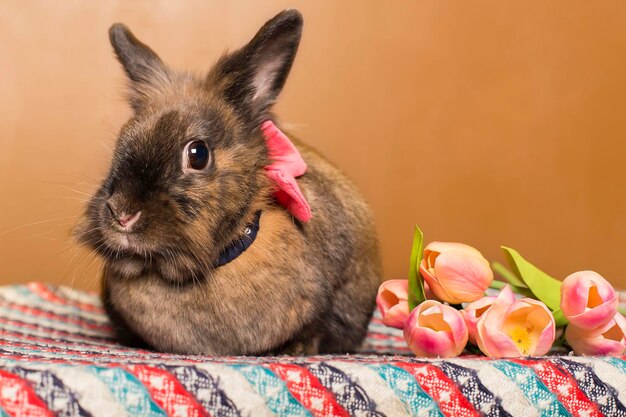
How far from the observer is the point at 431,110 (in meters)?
1.95

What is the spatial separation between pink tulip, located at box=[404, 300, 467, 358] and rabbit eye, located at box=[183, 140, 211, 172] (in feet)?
Answer: 1.18

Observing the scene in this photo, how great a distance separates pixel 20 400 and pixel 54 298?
0.85 meters

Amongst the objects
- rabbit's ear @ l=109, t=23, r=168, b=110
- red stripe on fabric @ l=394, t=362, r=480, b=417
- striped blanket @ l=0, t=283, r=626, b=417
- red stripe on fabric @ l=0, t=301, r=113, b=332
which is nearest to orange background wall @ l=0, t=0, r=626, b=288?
red stripe on fabric @ l=0, t=301, r=113, b=332

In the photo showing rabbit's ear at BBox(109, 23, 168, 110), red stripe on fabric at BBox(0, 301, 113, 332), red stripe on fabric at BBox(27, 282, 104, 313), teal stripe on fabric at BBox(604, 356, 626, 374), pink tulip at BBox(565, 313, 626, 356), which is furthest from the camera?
red stripe on fabric at BBox(27, 282, 104, 313)

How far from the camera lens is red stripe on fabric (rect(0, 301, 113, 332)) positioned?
135cm

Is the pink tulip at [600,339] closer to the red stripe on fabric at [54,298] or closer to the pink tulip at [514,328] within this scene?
the pink tulip at [514,328]

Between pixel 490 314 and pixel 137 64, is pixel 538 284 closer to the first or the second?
pixel 490 314

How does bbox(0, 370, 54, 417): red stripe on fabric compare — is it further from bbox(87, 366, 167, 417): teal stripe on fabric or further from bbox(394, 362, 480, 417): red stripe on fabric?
bbox(394, 362, 480, 417): red stripe on fabric

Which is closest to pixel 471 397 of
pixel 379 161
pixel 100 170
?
pixel 100 170

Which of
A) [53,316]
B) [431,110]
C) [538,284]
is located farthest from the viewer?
[431,110]

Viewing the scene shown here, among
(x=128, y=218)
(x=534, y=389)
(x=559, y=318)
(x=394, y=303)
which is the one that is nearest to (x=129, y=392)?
(x=128, y=218)

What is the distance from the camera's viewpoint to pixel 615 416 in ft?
2.86

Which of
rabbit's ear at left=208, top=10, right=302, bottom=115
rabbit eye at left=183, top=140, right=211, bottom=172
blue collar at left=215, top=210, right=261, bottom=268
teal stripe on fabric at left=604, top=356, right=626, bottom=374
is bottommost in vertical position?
teal stripe on fabric at left=604, top=356, right=626, bottom=374

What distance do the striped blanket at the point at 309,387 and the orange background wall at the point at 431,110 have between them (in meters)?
1.00
